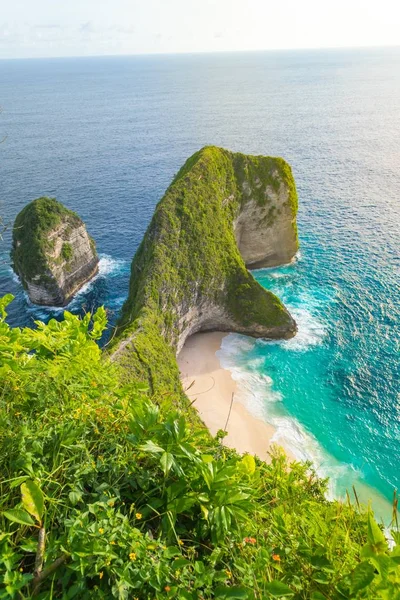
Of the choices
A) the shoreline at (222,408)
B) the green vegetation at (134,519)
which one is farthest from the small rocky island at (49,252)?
the green vegetation at (134,519)

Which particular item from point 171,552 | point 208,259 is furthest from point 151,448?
point 208,259

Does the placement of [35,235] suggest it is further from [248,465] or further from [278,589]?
[278,589]

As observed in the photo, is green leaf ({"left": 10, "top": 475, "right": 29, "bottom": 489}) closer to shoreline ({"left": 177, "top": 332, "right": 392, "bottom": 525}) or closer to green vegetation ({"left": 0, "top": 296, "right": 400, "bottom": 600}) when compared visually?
green vegetation ({"left": 0, "top": 296, "right": 400, "bottom": 600})

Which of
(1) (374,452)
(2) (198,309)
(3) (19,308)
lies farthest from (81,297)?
(1) (374,452)

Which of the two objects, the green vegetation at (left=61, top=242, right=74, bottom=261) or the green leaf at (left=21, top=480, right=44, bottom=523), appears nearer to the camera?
the green leaf at (left=21, top=480, right=44, bottom=523)

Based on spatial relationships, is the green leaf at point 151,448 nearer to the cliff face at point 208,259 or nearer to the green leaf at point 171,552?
the green leaf at point 171,552

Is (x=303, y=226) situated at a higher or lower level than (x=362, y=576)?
lower

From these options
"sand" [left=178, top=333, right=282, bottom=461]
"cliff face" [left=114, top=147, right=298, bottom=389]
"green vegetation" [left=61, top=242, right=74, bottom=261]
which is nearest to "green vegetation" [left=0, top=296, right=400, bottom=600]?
"cliff face" [left=114, top=147, right=298, bottom=389]
